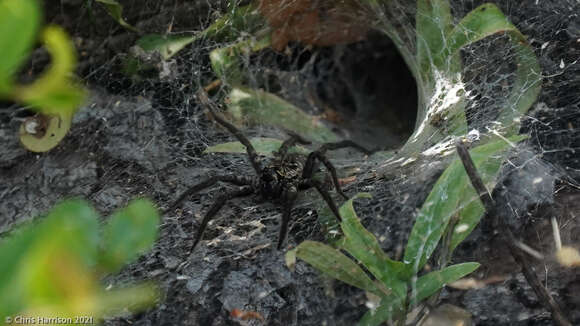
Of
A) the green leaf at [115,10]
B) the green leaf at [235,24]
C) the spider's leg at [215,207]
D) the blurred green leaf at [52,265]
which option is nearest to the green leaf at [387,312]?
the spider's leg at [215,207]

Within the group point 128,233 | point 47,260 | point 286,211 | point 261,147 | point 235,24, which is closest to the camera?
point 47,260

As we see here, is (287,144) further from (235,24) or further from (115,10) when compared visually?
(115,10)

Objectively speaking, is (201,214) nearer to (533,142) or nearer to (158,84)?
(158,84)

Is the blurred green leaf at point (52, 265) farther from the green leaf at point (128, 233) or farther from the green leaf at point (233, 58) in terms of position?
the green leaf at point (233, 58)

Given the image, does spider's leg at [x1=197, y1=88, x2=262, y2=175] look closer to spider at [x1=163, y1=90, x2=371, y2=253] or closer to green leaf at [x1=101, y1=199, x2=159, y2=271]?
spider at [x1=163, y1=90, x2=371, y2=253]

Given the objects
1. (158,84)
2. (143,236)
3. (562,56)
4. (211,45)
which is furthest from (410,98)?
(143,236)

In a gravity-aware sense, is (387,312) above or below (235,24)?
below

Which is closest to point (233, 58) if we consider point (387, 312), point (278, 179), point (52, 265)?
point (278, 179)
